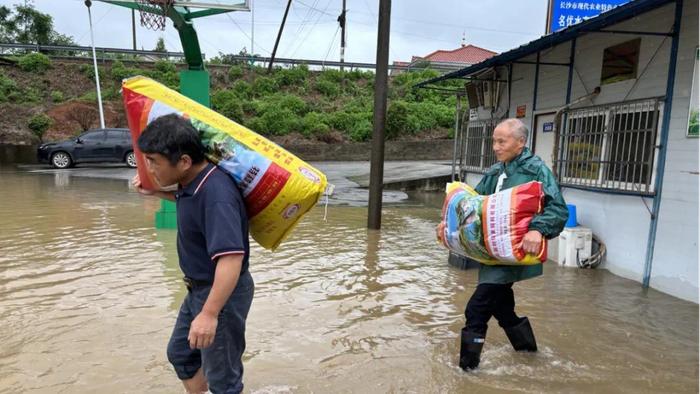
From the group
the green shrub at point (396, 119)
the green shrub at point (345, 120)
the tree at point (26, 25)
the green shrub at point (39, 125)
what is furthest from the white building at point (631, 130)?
the tree at point (26, 25)

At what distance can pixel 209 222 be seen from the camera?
194cm

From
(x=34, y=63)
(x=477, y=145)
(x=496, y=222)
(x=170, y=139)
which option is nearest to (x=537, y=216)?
(x=496, y=222)

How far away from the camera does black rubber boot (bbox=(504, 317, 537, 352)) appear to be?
11.2ft

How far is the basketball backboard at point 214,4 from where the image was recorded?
6.58m

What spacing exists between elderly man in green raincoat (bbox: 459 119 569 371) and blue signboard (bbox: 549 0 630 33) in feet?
21.0

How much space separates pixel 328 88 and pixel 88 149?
14.6 metres

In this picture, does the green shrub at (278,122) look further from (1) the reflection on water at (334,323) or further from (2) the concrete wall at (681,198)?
(2) the concrete wall at (681,198)

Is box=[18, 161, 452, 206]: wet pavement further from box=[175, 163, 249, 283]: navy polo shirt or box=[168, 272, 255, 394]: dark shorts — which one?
box=[175, 163, 249, 283]: navy polo shirt

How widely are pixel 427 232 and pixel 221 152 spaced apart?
6453mm

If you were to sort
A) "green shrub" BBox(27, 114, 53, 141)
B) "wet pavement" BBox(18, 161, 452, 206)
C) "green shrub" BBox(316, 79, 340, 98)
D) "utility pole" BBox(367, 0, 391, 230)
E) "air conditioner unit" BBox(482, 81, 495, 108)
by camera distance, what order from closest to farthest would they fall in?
1. "utility pole" BBox(367, 0, 391, 230)
2. "air conditioner unit" BBox(482, 81, 495, 108)
3. "wet pavement" BBox(18, 161, 452, 206)
4. "green shrub" BBox(27, 114, 53, 141)
5. "green shrub" BBox(316, 79, 340, 98)

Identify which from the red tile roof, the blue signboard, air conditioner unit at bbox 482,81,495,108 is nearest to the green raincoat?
the blue signboard

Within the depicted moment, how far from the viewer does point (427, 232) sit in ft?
27.2

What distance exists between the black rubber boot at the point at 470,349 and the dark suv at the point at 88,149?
1655cm

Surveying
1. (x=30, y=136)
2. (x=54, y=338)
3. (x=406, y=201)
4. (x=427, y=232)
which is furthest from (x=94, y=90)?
(x=54, y=338)
